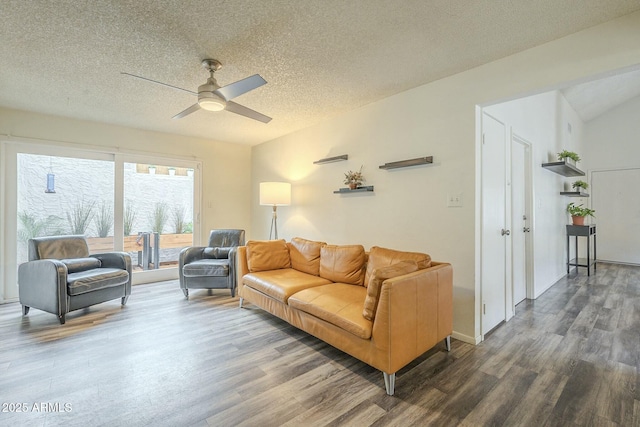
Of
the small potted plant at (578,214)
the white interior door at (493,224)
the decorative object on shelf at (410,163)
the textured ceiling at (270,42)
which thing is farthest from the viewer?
the small potted plant at (578,214)

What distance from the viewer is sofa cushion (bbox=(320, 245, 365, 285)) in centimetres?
285

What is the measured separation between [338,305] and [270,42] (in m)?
2.12

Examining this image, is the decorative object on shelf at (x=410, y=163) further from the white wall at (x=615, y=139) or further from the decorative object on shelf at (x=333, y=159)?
the white wall at (x=615, y=139)

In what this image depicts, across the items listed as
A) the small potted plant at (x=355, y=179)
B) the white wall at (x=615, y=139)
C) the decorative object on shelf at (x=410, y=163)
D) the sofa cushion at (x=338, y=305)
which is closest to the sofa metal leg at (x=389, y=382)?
the sofa cushion at (x=338, y=305)

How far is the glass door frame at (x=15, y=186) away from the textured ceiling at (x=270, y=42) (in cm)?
71

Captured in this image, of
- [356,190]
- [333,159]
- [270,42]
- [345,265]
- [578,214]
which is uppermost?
[270,42]

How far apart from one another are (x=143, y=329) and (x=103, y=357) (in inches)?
20.9

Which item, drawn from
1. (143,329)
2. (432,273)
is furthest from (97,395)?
(432,273)

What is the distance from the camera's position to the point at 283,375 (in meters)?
2.03

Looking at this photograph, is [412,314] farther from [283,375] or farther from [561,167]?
[561,167]

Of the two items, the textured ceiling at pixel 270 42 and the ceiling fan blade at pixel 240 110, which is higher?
the textured ceiling at pixel 270 42

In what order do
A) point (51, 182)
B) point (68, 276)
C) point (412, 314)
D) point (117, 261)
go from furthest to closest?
point (51, 182) → point (117, 261) → point (68, 276) → point (412, 314)

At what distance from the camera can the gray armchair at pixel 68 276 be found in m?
2.85

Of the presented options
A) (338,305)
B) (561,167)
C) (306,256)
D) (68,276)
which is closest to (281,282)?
(306,256)
